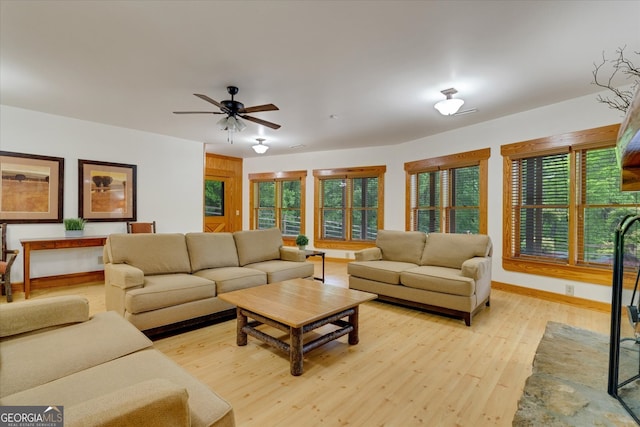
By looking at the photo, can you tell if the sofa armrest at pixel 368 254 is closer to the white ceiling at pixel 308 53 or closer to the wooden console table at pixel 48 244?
the white ceiling at pixel 308 53

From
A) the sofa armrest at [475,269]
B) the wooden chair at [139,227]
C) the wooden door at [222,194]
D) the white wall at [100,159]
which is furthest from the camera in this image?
the wooden door at [222,194]

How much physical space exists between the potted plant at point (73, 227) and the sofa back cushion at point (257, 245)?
255cm

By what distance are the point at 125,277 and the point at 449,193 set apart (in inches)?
196

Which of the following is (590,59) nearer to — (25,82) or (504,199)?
(504,199)

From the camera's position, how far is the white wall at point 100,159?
4336mm

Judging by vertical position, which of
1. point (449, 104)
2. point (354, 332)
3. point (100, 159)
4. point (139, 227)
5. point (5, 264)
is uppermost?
point (449, 104)

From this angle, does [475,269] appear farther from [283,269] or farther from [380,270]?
[283,269]

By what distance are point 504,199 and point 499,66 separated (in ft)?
7.59

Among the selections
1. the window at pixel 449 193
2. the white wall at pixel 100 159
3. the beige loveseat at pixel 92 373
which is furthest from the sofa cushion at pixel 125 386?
the window at pixel 449 193

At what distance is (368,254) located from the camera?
4.25 meters

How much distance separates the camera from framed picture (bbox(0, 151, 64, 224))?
422 cm

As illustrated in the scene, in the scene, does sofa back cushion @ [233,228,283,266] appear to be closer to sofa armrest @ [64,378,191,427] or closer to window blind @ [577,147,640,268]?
sofa armrest @ [64,378,191,427]

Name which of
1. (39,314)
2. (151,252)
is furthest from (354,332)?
(151,252)

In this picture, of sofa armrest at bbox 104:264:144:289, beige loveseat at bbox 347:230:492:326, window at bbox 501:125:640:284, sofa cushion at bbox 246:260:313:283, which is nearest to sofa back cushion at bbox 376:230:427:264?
beige loveseat at bbox 347:230:492:326
